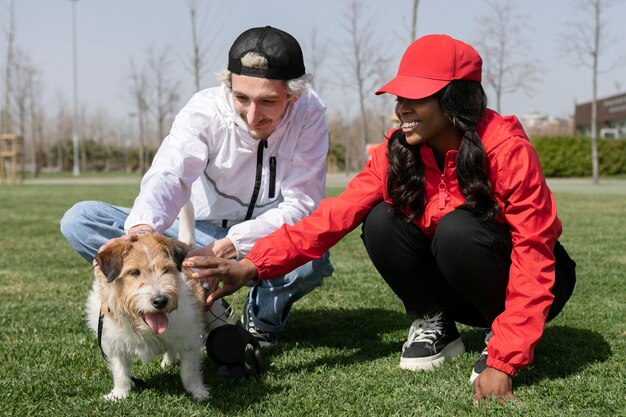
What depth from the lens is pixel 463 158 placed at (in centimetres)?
321

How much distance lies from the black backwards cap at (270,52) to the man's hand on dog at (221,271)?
1.10 m

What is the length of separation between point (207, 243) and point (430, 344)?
1556 millimetres

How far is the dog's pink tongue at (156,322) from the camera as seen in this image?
314cm

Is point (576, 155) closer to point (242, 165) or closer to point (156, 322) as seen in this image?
point (242, 165)

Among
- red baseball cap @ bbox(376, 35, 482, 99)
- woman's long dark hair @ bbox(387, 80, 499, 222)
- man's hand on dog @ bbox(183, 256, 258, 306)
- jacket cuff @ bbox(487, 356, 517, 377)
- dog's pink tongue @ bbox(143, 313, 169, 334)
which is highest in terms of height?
red baseball cap @ bbox(376, 35, 482, 99)

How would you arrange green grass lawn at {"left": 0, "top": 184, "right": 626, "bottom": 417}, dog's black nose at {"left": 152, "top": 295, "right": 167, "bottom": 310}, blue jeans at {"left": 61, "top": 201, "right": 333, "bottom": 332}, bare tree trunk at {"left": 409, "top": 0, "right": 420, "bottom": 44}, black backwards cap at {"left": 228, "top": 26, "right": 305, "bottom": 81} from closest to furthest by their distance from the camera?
dog's black nose at {"left": 152, "top": 295, "right": 167, "bottom": 310} → green grass lawn at {"left": 0, "top": 184, "right": 626, "bottom": 417} → black backwards cap at {"left": 228, "top": 26, "right": 305, "bottom": 81} → blue jeans at {"left": 61, "top": 201, "right": 333, "bottom": 332} → bare tree trunk at {"left": 409, "top": 0, "right": 420, "bottom": 44}

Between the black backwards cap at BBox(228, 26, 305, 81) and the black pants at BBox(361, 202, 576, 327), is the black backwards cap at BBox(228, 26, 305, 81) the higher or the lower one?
the higher one

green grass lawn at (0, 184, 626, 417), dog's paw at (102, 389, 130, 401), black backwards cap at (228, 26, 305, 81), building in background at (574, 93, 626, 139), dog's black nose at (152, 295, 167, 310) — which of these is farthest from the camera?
building in background at (574, 93, 626, 139)

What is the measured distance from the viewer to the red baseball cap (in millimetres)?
3146

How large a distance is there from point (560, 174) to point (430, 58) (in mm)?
38465

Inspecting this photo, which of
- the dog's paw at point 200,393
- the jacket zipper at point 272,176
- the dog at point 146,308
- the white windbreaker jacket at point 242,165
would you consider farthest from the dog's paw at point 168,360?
the jacket zipper at point 272,176

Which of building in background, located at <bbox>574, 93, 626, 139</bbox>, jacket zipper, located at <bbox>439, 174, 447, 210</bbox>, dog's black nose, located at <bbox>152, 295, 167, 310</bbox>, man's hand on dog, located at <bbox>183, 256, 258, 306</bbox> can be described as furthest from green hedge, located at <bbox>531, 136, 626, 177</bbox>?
dog's black nose, located at <bbox>152, 295, 167, 310</bbox>

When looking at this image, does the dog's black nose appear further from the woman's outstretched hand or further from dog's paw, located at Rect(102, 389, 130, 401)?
the woman's outstretched hand

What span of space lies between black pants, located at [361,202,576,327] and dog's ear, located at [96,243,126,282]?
1.42 m
